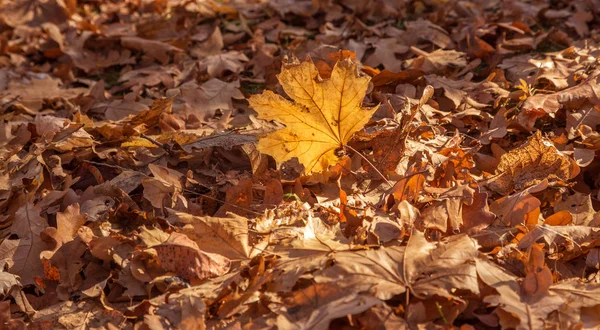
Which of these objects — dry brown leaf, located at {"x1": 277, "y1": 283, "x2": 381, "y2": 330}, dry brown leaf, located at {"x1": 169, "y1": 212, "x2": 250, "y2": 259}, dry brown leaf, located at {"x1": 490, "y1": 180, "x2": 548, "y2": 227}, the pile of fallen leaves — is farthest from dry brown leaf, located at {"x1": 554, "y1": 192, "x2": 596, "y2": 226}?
dry brown leaf, located at {"x1": 169, "y1": 212, "x2": 250, "y2": 259}

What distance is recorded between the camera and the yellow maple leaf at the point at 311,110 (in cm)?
198

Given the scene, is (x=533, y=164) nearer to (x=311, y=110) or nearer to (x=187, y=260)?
(x=311, y=110)

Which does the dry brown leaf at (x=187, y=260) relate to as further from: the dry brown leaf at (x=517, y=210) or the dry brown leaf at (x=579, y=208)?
the dry brown leaf at (x=579, y=208)

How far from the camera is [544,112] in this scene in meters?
2.40

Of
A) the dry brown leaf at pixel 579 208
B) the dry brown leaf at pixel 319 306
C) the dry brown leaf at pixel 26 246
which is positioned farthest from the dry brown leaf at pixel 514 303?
the dry brown leaf at pixel 26 246

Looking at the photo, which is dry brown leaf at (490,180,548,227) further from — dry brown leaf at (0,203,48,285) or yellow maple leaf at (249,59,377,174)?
dry brown leaf at (0,203,48,285)

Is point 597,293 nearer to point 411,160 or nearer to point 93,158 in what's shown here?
point 411,160

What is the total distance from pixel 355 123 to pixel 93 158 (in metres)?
1.10

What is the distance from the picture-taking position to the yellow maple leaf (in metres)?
1.98

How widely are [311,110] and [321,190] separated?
0.28 metres

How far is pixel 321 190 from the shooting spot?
2.12 metres

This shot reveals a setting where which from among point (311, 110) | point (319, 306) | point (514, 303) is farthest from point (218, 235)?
point (514, 303)

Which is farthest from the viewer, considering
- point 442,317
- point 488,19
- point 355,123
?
point 488,19

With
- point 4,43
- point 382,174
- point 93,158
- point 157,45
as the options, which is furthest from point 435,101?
point 4,43
